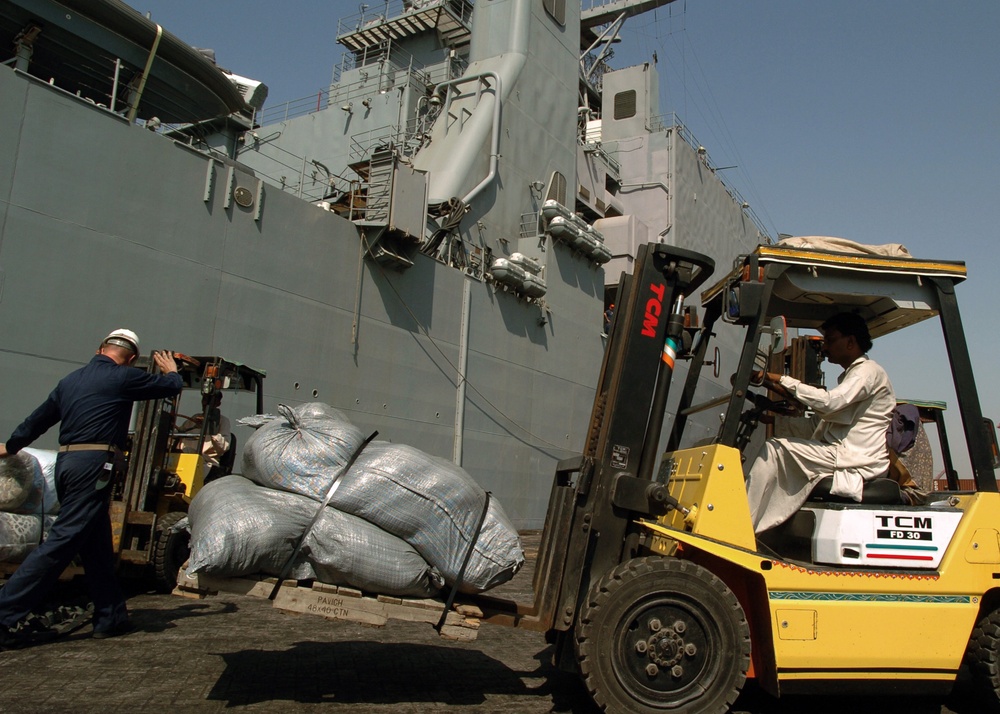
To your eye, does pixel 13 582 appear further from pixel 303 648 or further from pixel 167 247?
pixel 167 247

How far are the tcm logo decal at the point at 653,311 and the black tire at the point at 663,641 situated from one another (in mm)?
1077

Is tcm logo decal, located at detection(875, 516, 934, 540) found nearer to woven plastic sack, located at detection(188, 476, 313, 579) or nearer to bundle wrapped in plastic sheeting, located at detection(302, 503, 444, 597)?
bundle wrapped in plastic sheeting, located at detection(302, 503, 444, 597)

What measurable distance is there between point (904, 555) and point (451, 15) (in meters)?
16.7

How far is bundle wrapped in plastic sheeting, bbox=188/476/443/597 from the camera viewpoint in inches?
111

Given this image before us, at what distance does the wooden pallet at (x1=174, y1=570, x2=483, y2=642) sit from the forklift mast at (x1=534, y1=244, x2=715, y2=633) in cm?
46

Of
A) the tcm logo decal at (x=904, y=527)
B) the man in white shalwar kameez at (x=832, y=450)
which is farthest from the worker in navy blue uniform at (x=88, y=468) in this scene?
the tcm logo decal at (x=904, y=527)

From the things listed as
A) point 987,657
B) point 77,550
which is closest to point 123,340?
point 77,550

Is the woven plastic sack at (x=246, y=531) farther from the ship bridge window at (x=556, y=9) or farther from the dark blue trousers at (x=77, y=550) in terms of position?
the ship bridge window at (x=556, y=9)

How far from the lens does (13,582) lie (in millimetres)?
A: 3621

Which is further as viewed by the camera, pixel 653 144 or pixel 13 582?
pixel 653 144

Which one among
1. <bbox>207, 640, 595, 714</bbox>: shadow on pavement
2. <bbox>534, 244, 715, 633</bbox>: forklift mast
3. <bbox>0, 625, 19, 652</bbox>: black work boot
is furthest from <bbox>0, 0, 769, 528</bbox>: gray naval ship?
<bbox>534, 244, 715, 633</bbox>: forklift mast

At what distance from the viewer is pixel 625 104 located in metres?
21.1

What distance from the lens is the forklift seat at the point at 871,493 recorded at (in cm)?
328

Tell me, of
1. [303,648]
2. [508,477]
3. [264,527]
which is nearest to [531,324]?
[508,477]
